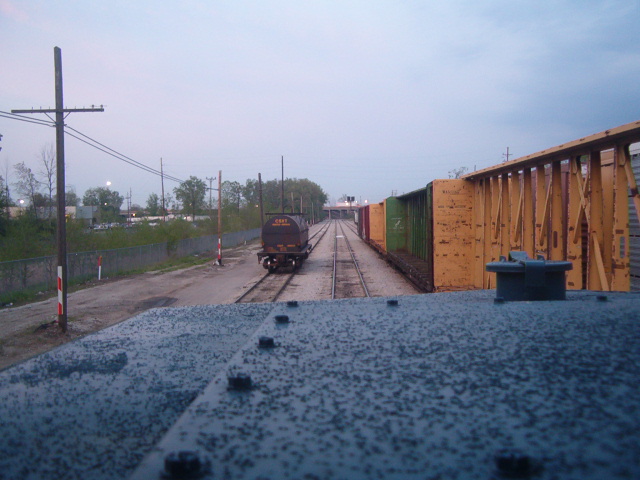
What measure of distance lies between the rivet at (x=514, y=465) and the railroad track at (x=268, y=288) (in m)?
15.0

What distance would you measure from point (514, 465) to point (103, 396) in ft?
5.20

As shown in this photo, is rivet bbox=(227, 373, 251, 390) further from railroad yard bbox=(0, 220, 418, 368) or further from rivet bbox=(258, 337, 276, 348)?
railroad yard bbox=(0, 220, 418, 368)

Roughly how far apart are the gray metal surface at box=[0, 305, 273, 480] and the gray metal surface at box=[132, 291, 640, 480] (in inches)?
10.7

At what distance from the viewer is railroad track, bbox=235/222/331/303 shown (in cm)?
1655

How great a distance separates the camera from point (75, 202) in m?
82.2

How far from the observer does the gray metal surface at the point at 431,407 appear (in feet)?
3.81

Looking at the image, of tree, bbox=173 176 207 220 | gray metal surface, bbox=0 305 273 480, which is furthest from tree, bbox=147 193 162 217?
gray metal surface, bbox=0 305 273 480

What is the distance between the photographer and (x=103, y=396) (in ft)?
6.43

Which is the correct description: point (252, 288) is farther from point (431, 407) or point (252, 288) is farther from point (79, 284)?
point (431, 407)

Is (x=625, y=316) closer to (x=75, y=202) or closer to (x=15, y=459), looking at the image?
(x=15, y=459)

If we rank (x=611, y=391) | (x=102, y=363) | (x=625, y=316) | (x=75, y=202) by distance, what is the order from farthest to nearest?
(x=75, y=202) < (x=102, y=363) < (x=625, y=316) < (x=611, y=391)

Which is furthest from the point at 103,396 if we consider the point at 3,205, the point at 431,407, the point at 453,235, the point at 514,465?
the point at 3,205

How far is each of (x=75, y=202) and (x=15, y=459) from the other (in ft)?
298

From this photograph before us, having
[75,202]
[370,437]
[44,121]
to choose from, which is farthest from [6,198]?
[75,202]
